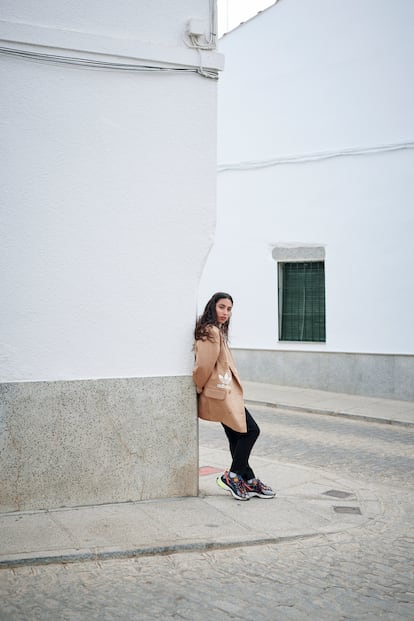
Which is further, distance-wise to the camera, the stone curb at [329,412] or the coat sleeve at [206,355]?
the stone curb at [329,412]

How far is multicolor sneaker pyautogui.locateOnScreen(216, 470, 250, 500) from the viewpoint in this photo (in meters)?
5.73

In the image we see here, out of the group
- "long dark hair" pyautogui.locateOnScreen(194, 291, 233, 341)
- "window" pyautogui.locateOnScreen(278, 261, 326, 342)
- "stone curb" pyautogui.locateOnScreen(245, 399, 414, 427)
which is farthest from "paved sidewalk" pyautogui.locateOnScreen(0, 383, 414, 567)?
"window" pyautogui.locateOnScreen(278, 261, 326, 342)

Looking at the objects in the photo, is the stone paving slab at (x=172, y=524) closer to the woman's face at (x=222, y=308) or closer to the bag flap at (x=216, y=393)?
the bag flap at (x=216, y=393)

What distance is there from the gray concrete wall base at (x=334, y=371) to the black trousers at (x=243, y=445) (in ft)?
22.6

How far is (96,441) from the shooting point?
17.7ft

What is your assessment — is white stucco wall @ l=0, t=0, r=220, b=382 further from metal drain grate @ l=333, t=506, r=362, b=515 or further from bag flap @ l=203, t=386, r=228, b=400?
metal drain grate @ l=333, t=506, r=362, b=515

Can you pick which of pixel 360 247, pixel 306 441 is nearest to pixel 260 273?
pixel 360 247


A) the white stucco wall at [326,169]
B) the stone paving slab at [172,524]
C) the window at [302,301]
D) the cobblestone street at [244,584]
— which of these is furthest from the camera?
the window at [302,301]

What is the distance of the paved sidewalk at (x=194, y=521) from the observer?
4.49 metres

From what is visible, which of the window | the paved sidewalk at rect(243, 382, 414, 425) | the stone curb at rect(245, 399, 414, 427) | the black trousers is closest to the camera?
the black trousers

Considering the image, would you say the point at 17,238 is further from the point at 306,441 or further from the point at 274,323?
the point at 274,323

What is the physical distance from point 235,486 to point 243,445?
1.16 feet

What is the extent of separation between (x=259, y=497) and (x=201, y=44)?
3.94m

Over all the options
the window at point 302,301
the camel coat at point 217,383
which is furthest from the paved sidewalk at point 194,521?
the window at point 302,301
